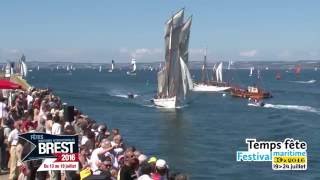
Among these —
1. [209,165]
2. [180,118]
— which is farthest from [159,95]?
[209,165]

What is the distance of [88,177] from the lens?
39.0 feet

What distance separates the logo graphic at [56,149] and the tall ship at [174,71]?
273 ft

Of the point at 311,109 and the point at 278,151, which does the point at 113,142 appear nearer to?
the point at 278,151

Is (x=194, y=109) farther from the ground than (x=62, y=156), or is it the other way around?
(x=62, y=156)

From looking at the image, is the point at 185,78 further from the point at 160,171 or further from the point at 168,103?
Answer: the point at 160,171

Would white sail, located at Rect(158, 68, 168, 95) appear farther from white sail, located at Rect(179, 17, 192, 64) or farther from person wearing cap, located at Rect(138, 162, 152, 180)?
person wearing cap, located at Rect(138, 162, 152, 180)

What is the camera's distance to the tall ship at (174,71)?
96438 mm

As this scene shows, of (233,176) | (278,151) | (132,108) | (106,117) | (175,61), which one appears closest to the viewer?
(278,151)

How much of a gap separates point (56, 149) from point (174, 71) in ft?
280

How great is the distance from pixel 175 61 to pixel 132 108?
441 inches

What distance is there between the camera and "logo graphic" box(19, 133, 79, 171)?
11727mm

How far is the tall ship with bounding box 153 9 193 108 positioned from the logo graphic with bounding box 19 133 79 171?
273 ft

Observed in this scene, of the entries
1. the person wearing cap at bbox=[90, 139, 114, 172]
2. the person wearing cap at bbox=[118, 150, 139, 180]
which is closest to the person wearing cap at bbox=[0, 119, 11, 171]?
the person wearing cap at bbox=[90, 139, 114, 172]

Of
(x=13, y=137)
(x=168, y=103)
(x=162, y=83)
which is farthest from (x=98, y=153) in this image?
(x=162, y=83)
